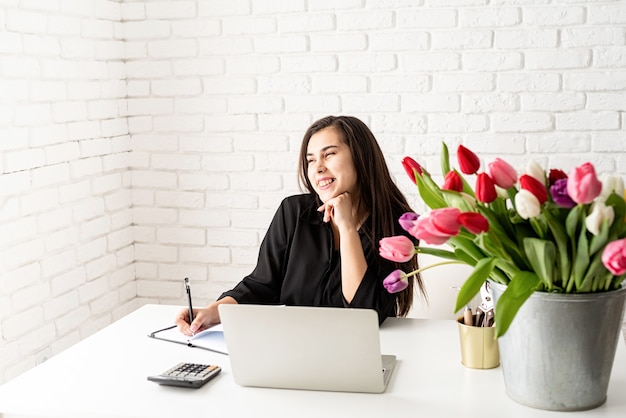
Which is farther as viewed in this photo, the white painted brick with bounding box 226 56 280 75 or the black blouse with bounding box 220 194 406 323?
the white painted brick with bounding box 226 56 280 75

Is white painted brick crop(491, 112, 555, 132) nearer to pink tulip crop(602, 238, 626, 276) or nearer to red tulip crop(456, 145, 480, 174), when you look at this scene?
red tulip crop(456, 145, 480, 174)

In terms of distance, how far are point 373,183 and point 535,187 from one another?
99 cm

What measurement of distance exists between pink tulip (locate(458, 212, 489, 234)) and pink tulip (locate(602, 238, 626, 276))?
0.64 feet

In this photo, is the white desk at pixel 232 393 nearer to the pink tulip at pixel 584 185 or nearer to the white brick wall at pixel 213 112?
the pink tulip at pixel 584 185

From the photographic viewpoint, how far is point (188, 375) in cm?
161

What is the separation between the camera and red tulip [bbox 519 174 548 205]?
1.32 meters

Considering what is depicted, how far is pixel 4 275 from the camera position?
254 cm

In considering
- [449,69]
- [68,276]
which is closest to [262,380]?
[68,276]

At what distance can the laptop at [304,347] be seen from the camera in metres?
1.50

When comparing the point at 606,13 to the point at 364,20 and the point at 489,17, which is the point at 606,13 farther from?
the point at 364,20

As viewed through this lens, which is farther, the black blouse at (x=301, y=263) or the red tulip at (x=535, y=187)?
the black blouse at (x=301, y=263)

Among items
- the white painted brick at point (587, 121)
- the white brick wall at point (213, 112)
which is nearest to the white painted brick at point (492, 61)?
the white brick wall at point (213, 112)

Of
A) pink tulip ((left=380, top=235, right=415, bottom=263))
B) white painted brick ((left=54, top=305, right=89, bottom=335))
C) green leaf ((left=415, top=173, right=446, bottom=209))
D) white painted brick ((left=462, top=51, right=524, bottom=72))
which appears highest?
white painted brick ((left=462, top=51, right=524, bottom=72))

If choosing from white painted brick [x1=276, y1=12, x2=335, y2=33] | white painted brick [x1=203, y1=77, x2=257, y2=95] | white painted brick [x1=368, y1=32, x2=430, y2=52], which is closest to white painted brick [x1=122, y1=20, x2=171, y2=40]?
white painted brick [x1=203, y1=77, x2=257, y2=95]
